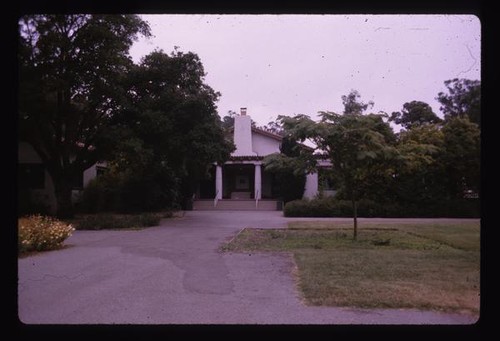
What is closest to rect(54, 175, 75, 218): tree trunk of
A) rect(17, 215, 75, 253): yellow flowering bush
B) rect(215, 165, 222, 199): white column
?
rect(17, 215, 75, 253): yellow flowering bush

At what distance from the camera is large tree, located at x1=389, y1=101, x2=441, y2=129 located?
41.1m

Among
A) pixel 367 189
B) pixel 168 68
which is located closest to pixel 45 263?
pixel 168 68

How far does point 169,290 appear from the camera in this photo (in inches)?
281

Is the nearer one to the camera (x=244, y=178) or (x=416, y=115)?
(x=244, y=178)

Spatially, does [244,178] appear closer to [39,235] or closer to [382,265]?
[39,235]

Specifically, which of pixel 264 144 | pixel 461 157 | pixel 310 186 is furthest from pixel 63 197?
pixel 461 157

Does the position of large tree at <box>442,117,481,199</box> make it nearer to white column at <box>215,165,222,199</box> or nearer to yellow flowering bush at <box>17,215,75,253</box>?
white column at <box>215,165,222,199</box>

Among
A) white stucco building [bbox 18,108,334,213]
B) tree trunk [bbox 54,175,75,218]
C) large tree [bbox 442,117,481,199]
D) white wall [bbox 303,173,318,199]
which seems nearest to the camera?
tree trunk [bbox 54,175,75,218]

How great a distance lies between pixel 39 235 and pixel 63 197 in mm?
9998

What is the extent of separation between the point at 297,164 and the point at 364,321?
8.48 metres

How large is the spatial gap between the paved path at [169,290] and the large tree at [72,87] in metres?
7.75

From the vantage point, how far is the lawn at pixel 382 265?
6457 mm

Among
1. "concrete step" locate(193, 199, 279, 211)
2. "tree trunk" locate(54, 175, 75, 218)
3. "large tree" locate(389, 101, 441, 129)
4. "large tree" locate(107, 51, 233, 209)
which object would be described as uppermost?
"large tree" locate(389, 101, 441, 129)
